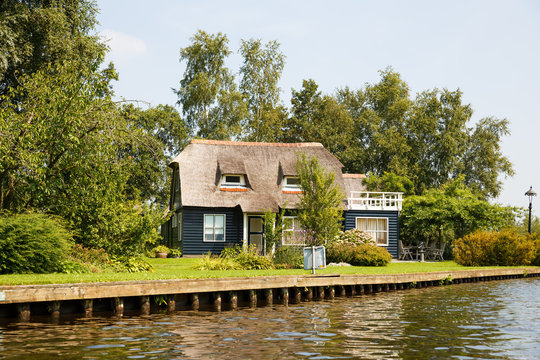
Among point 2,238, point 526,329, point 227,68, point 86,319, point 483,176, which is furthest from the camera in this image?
point 483,176

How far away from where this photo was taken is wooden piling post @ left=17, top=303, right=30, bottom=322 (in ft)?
51.0

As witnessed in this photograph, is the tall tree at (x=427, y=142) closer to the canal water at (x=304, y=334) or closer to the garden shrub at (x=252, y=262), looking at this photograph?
the garden shrub at (x=252, y=262)

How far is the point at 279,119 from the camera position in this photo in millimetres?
57344

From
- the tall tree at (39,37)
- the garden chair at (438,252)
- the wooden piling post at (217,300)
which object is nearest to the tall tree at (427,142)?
the garden chair at (438,252)

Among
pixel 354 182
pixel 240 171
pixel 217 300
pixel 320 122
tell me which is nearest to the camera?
pixel 217 300

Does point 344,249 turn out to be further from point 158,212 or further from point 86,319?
point 86,319

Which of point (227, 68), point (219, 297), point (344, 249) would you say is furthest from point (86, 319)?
point (227, 68)

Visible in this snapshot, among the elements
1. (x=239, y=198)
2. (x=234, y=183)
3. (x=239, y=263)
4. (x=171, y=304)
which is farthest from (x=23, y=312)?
(x=234, y=183)

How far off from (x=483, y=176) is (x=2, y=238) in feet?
164

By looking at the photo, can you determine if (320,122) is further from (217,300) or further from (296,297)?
(217,300)

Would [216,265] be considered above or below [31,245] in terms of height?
below

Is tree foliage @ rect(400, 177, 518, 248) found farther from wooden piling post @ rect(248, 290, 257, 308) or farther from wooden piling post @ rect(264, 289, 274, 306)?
wooden piling post @ rect(248, 290, 257, 308)

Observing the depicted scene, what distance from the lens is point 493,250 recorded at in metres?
36.6

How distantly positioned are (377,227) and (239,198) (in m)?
9.17
